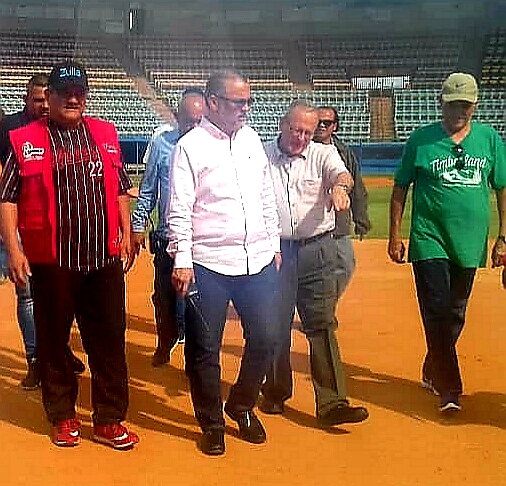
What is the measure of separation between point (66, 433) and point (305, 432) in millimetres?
932

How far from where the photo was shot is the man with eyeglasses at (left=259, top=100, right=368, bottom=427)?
3918 mm

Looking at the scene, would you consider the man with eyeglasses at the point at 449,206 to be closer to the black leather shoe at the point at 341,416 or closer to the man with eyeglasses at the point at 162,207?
the black leather shoe at the point at 341,416

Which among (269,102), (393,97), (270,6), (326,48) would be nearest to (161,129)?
(270,6)

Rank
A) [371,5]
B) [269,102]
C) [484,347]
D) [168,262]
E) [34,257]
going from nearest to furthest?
1. [34,257]
2. [168,262]
3. [484,347]
4. [371,5]
5. [269,102]

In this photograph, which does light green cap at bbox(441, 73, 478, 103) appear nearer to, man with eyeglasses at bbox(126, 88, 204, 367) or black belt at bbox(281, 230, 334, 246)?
black belt at bbox(281, 230, 334, 246)

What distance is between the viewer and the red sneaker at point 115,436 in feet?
12.1

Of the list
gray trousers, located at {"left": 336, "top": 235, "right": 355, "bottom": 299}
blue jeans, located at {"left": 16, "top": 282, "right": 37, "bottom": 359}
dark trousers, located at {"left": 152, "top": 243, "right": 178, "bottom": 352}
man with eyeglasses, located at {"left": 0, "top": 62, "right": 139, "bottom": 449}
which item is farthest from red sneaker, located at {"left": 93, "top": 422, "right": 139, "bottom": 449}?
gray trousers, located at {"left": 336, "top": 235, "right": 355, "bottom": 299}

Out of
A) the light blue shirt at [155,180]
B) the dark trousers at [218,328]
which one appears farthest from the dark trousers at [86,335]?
the light blue shirt at [155,180]

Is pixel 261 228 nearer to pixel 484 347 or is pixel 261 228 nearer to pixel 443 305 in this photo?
pixel 443 305

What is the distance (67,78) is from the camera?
11.5 ft

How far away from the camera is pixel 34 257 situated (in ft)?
11.9

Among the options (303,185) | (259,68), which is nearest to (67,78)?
(303,185)

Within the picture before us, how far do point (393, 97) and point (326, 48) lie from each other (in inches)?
82.7

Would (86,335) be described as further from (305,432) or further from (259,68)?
(259,68)
